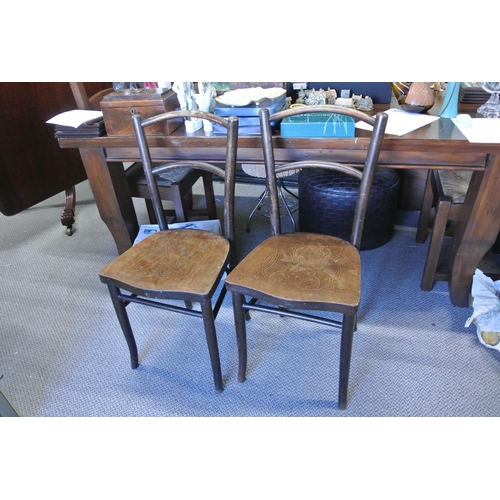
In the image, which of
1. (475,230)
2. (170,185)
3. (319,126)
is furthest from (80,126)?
(475,230)

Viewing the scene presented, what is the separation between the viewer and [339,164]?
4.03ft

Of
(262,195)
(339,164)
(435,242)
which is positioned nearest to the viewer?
(339,164)

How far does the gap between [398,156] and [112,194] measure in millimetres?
1184

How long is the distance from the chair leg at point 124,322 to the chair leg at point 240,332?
41cm

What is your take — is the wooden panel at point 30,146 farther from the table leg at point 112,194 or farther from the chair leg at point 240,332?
the chair leg at point 240,332

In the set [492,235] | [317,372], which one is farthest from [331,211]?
[317,372]

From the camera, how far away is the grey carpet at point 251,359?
129 centimetres

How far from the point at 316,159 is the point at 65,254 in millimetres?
1576

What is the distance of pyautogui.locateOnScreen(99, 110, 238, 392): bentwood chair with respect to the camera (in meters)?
1.14

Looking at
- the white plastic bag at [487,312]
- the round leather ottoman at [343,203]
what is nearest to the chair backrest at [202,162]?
the round leather ottoman at [343,203]

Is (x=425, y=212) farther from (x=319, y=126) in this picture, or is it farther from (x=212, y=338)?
(x=212, y=338)

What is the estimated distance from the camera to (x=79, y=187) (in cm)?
298
